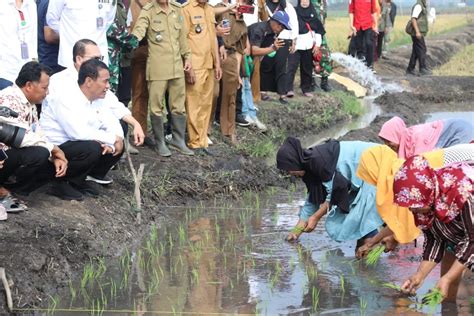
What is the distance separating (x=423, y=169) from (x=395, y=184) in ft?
0.58

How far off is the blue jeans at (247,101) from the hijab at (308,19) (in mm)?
2760

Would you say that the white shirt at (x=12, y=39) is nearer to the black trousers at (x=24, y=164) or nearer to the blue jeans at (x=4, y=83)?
the blue jeans at (x=4, y=83)

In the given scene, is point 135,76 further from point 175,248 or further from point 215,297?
point 215,297

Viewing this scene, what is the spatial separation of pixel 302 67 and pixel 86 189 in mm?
7363

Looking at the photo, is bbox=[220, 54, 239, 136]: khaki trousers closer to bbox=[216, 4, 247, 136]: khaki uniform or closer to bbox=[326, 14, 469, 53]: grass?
bbox=[216, 4, 247, 136]: khaki uniform

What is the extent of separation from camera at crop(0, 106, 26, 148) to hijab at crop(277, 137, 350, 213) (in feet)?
6.13

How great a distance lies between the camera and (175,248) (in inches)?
299

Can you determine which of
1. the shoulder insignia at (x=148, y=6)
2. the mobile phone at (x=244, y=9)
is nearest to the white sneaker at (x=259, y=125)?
the mobile phone at (x=244, y=9)

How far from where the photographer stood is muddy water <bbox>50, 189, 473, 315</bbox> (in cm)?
621

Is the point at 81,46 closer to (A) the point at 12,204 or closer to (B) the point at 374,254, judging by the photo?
(A) the point at 12,204

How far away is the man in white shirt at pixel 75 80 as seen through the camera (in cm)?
798

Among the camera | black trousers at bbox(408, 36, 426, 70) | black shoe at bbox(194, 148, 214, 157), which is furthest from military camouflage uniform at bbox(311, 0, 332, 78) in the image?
the camera

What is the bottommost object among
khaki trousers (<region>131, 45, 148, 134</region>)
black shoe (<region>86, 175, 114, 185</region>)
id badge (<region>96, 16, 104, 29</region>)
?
black shoe (<region>86, 175, 114, 185</region>)

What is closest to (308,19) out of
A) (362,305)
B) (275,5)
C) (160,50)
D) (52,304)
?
(275,5)
